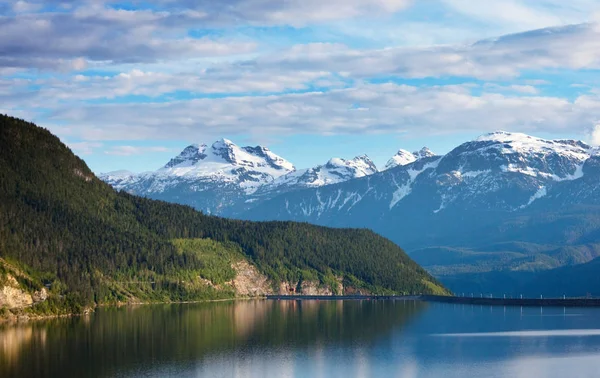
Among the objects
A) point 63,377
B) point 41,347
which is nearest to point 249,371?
point 63,377

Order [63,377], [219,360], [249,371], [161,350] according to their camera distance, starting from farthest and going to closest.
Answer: [161,350] < [219,360] < [249,371] < [63,377]

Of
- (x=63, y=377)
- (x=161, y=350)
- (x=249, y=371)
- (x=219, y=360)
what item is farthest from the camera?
(x=161, y=350)

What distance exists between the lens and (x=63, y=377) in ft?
512

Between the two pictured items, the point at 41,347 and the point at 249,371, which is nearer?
the point at 249,371

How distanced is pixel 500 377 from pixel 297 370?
30589 millimetres

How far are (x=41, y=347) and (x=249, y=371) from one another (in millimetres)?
40730

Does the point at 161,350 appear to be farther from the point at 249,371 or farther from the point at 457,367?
the point at 457,367

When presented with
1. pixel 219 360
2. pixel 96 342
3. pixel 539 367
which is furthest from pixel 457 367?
pixel 96 342

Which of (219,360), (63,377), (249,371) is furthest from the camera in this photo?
(219,360)

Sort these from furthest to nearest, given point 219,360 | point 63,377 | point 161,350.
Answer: point 161,350 → point 219,360 → point 63,377

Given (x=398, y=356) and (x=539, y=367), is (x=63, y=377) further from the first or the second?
(x=539, y=367)

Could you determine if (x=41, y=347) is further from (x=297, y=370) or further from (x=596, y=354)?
(x=596, y=354)

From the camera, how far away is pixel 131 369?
165625mm

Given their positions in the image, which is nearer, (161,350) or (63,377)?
(63,377)
